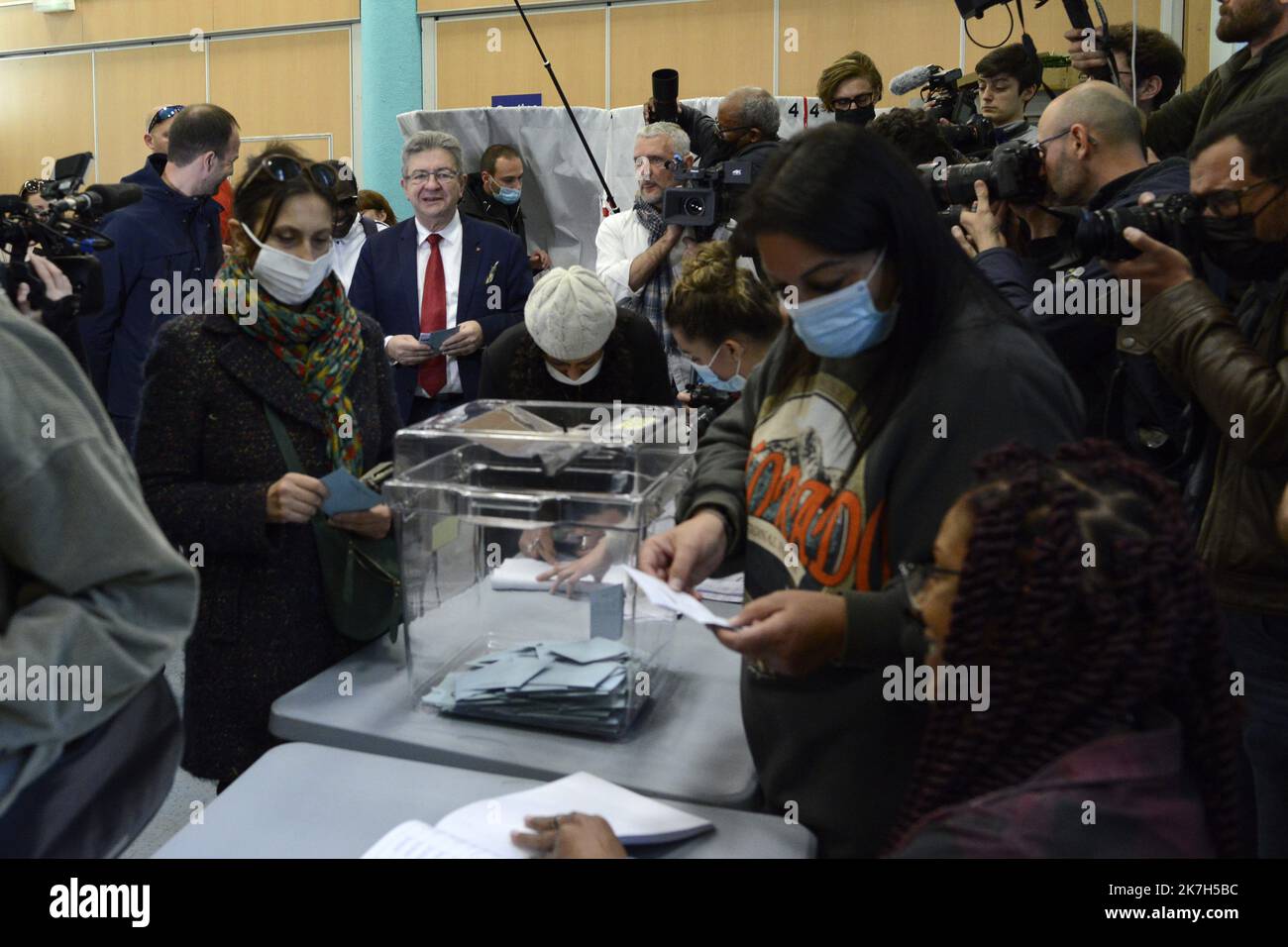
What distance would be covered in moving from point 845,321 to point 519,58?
22.9 feet

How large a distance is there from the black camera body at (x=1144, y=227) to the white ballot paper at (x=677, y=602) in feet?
3.19

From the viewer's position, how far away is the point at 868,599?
109cm

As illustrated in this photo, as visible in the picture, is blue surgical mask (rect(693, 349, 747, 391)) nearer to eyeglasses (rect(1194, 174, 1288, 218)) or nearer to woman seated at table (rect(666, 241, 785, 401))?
woman seated at table (rect(666, 241, 785, 401))

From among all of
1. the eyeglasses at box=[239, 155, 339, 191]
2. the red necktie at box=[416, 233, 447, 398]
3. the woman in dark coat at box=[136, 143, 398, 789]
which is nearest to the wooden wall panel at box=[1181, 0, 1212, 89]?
the red necktie at box=[416, 233, 447, 398]

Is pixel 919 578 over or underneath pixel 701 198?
underneath

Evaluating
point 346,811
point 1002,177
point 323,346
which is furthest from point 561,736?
point 1002,177

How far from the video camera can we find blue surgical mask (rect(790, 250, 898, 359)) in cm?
157

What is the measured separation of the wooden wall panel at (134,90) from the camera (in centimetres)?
877

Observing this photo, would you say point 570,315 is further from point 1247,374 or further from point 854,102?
point 854,102

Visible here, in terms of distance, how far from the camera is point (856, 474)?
3.83 feet

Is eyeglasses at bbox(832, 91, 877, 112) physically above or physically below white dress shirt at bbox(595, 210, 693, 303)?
above

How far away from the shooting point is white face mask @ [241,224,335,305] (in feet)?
5.80

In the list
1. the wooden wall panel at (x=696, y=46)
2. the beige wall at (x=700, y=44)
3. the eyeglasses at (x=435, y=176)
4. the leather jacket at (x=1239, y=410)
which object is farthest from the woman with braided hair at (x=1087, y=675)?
the wooden wall panel at (x=696, y=46)
